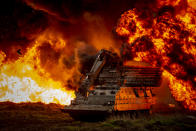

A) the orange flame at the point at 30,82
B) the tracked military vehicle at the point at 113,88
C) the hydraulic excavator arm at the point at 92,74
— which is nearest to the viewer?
the tracked military vehicle at the point at 113,88

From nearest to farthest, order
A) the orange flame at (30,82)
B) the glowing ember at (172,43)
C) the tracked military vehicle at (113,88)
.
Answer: the tracked military vehicle at (113,88) < the glowing ember at (172,43) < the orange flame at (30,82)

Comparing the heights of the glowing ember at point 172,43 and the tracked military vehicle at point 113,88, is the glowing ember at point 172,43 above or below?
above

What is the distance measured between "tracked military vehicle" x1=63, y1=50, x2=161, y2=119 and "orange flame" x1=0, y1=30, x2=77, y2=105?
397 inches

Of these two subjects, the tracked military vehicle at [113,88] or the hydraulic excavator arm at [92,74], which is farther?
the hydraulic excavator arm at [92,74]

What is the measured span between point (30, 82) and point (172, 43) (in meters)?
16.2

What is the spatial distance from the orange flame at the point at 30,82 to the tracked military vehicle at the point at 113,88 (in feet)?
33.1

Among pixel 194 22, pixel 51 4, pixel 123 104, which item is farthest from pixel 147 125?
pixel 51 4

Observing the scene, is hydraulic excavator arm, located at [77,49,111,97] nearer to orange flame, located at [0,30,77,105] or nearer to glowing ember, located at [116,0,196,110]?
glowing ember, located at [116,0,196,110]

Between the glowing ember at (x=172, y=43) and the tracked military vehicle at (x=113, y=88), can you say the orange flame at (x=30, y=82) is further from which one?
the glowing ember at (x=172, y=43)

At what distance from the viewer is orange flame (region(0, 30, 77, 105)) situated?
22609 millimetres

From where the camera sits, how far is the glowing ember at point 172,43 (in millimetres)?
14875

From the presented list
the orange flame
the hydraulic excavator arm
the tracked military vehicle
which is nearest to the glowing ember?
the tracked military vehicle

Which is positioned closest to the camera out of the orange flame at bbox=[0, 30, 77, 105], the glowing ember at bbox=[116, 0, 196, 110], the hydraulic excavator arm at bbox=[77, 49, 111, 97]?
the hydraulic excavator arm at bbox=[77, 49, 111, 97]

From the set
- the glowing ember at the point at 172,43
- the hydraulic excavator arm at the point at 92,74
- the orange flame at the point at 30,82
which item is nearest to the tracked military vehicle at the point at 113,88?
the hydraulic excavator arm at the point at 92,74
